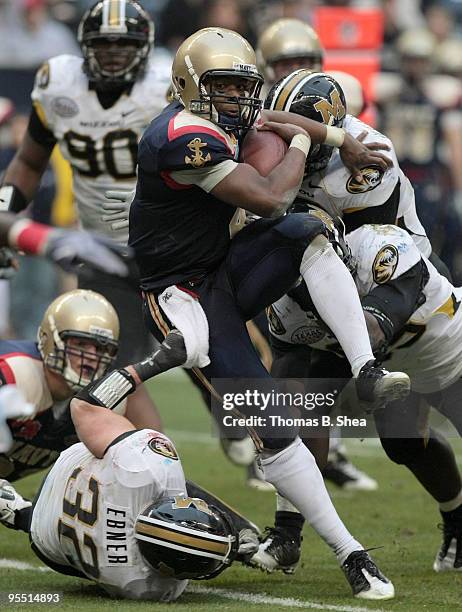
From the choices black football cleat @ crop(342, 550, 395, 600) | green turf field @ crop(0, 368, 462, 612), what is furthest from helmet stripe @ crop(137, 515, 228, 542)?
black football cleat @ crop(342, 550, 395, 600)

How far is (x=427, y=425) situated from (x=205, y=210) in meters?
1.29

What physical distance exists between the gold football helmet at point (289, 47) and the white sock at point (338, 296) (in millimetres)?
2774

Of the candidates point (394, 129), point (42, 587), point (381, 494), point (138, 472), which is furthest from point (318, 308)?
point (394, 129)

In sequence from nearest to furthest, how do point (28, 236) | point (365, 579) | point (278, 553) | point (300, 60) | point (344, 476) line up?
point (28, 236), point (365, 579), point (278, 553), point (344, 476), point (300, 60)

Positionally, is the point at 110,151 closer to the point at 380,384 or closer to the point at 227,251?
the point at 227,251

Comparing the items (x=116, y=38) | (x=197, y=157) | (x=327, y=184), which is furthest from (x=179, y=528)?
(x=116, y=38)

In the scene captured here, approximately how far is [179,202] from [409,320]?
3.18 ft

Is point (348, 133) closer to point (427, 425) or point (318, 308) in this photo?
point (318, 308)

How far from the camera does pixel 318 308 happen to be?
190 inches

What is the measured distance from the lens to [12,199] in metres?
6.62

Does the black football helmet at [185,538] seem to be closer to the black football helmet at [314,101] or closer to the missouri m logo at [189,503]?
the missouri m logo at [189,503]

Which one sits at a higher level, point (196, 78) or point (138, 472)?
point (196, 78)

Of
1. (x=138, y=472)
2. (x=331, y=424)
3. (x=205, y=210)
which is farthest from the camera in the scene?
(x=331, y=424)

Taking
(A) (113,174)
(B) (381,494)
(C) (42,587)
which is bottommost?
(B) (381,494)
